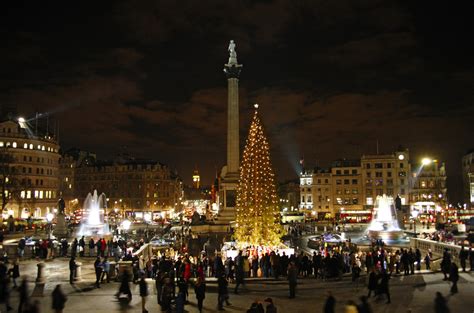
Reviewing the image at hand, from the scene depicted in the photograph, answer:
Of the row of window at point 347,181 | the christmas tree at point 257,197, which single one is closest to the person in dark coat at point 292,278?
the christmas tree at point 257,197

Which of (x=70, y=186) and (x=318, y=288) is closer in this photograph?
(x=318, y=288)

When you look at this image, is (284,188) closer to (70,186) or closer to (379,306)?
(70,186)

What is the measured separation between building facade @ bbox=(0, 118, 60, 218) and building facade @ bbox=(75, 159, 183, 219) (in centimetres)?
2539

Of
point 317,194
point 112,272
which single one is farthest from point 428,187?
point 112,272

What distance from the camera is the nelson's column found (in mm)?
67369

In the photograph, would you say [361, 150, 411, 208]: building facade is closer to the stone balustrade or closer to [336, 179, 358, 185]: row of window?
[336, 179, 358, 185]: row of window

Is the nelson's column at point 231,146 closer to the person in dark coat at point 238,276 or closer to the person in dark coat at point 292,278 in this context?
the person in dark coat at point 238,276

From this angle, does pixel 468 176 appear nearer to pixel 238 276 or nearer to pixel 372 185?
pixel 372 185

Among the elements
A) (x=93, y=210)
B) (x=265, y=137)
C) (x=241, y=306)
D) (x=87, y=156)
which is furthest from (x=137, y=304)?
(x=87, y=156)

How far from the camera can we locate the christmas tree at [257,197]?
1309 inches

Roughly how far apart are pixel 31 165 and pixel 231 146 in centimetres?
4184

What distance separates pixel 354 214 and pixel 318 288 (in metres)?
78.5

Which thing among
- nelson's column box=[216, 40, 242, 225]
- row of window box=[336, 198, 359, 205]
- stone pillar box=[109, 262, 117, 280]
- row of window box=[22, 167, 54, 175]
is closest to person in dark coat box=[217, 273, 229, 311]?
stone pillar box=[109, 262, 117, 280]

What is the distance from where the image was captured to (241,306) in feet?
57.4
